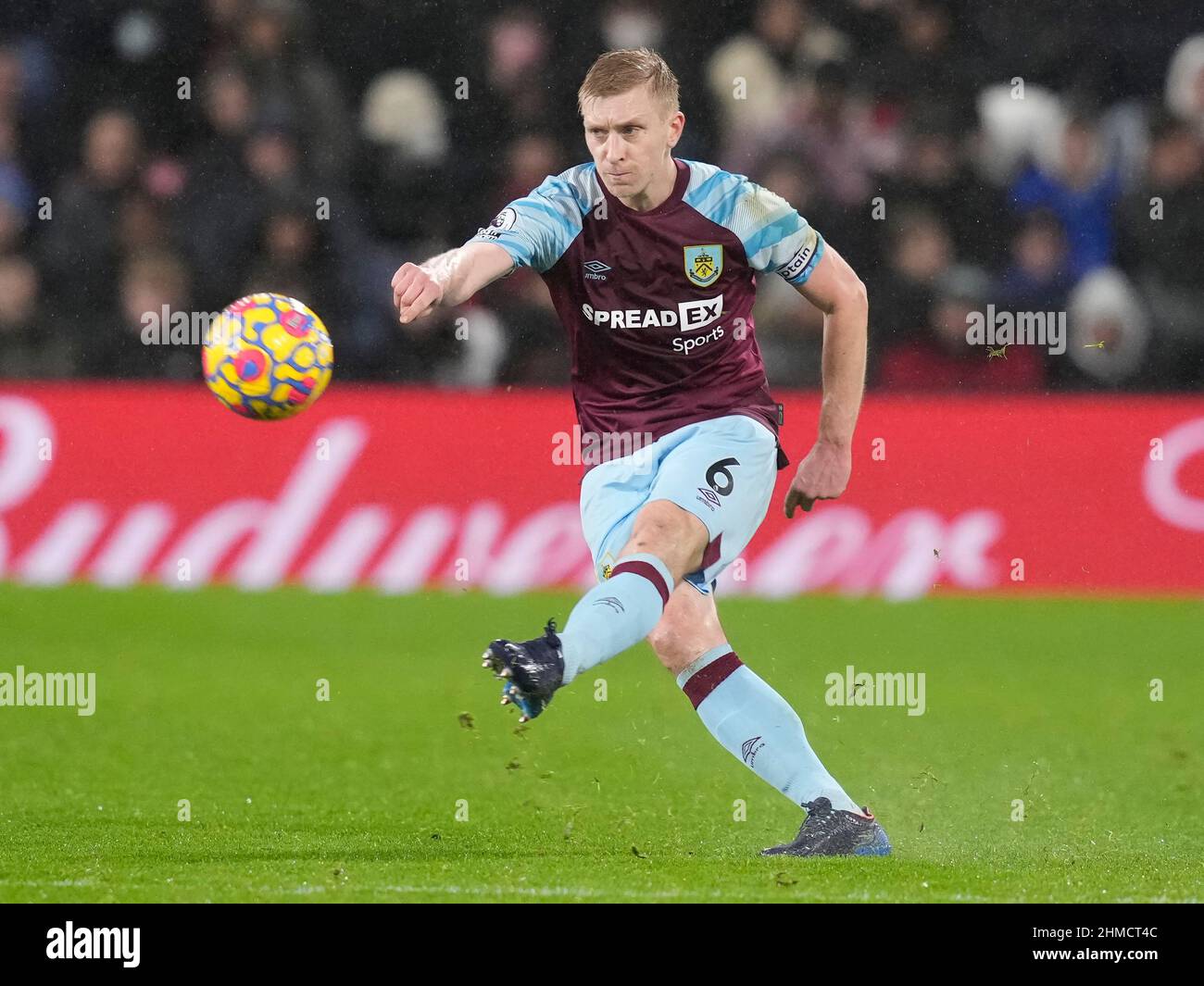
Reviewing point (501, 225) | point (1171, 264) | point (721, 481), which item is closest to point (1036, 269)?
point (1171, 264)

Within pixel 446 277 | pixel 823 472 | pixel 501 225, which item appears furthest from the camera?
pixel 823 472

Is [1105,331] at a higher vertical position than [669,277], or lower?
higher

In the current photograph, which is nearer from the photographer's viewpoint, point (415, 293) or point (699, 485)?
point (415, 293)

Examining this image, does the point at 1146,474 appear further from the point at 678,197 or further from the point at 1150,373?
the point at 678,197

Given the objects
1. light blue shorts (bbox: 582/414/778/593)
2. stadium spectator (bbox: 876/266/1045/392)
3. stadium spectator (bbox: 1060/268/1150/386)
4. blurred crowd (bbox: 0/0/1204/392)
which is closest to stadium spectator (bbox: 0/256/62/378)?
blurred crowd (bbox: 0/0/1204/392)

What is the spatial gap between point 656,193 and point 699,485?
97 cm

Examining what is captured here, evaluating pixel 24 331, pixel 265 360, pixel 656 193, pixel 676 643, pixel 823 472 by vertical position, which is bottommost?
pixel 676 643

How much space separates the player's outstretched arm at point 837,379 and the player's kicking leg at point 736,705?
503mm

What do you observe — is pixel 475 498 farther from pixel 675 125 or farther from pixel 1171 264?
pixel 675 125

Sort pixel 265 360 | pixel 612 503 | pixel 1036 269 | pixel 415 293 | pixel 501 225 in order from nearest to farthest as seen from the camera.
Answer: pixel 415 293 < pixel 265 360 < pixel 501 225 < pixel 612 503 < pixel 1036 269

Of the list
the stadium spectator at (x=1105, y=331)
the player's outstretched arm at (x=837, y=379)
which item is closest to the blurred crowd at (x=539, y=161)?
→ the stadium spectator at (x=1105, y=331)

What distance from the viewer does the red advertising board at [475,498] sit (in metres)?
11.6

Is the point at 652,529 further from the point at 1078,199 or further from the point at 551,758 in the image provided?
the point at 1078,199

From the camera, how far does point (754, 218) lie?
20.6ft
